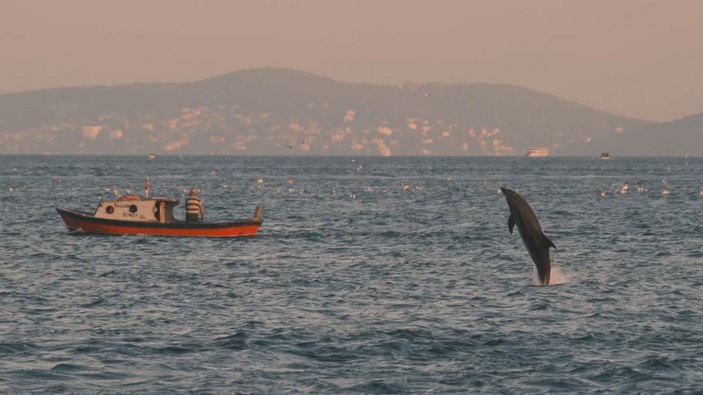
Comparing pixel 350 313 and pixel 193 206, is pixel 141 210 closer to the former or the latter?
pixel 193 206

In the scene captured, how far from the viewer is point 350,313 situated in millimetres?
36594

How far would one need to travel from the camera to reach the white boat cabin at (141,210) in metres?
63.2

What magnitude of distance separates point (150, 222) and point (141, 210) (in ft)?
2.97

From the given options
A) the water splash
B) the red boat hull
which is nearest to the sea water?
the water splash

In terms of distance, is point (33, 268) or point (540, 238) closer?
point (540, 238)

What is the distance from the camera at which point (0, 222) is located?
77.5 metres

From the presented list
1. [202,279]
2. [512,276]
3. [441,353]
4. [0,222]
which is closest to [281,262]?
[202,279]

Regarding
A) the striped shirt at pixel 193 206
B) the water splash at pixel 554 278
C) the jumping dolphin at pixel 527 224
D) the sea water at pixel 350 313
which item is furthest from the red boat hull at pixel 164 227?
the jumping dolphin at pixel 527 224

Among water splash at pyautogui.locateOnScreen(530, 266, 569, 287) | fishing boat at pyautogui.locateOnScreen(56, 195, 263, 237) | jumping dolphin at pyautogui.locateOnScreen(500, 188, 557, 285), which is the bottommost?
water splash at pyautogui.locateOnScreen(530, 266, 569, 287)

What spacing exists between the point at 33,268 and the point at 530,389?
27.4 m

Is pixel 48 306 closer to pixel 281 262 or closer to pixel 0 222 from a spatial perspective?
pixel 281 262

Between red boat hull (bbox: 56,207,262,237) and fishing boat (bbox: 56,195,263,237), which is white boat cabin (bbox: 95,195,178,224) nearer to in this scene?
fishing boat (bbox: 56,195,263,237)

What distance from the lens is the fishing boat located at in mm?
62344

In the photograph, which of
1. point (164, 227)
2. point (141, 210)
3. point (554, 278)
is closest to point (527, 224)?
point (554, 278)
